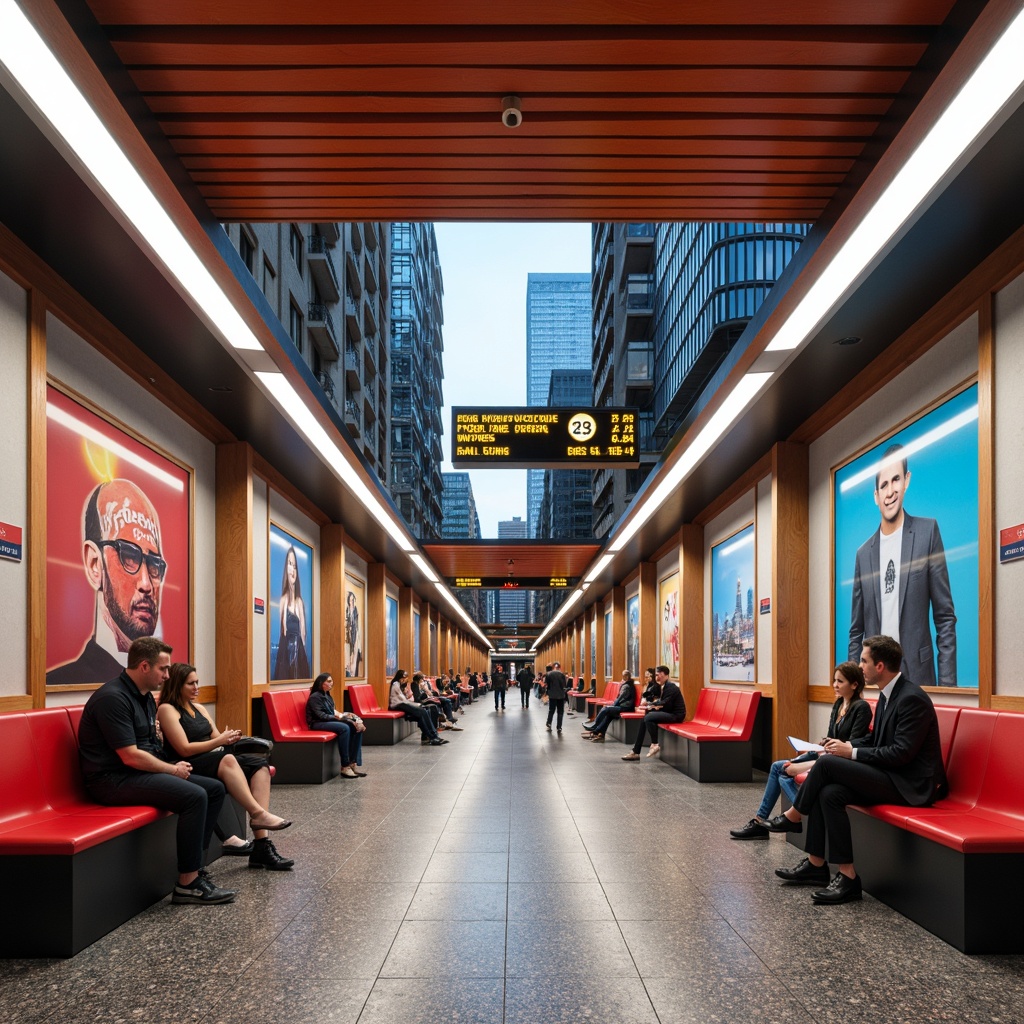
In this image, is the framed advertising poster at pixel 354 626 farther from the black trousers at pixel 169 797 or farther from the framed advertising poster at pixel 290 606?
the black trousers at pixel 169 797

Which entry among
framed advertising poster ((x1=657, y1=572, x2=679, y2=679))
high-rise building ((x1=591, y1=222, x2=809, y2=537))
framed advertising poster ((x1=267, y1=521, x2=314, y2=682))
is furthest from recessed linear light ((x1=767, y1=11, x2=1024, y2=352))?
high-rise building ((x1=591, y1=222, x2=809, y2=537))

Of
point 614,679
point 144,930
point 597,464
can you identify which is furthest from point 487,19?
point 614,679

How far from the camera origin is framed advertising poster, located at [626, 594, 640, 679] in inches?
746

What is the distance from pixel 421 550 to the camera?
54.4ft

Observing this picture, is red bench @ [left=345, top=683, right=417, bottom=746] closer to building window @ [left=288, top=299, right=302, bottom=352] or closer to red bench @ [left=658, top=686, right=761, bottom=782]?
red bench @ [left=658, top=686, right=761, bottom=782]

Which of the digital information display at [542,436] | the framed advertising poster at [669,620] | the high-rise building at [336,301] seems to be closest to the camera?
the digital information display at [542,436]

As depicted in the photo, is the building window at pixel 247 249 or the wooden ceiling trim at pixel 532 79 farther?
the building window at pixel 247 249

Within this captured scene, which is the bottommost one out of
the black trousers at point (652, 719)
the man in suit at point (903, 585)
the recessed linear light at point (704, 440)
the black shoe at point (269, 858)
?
the black trousers at point (652, 719)

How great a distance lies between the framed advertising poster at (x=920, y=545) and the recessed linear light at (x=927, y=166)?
133cm

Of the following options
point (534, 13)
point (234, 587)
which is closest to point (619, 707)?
point (234, 587)

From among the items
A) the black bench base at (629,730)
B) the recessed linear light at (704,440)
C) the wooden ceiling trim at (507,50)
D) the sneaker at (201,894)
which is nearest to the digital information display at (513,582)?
the black bench base at (629,730)

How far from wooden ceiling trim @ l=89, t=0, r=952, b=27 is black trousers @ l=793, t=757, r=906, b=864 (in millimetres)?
3553

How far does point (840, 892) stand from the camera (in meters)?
Result: 4.54

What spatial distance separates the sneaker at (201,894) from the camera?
454 centimetres
